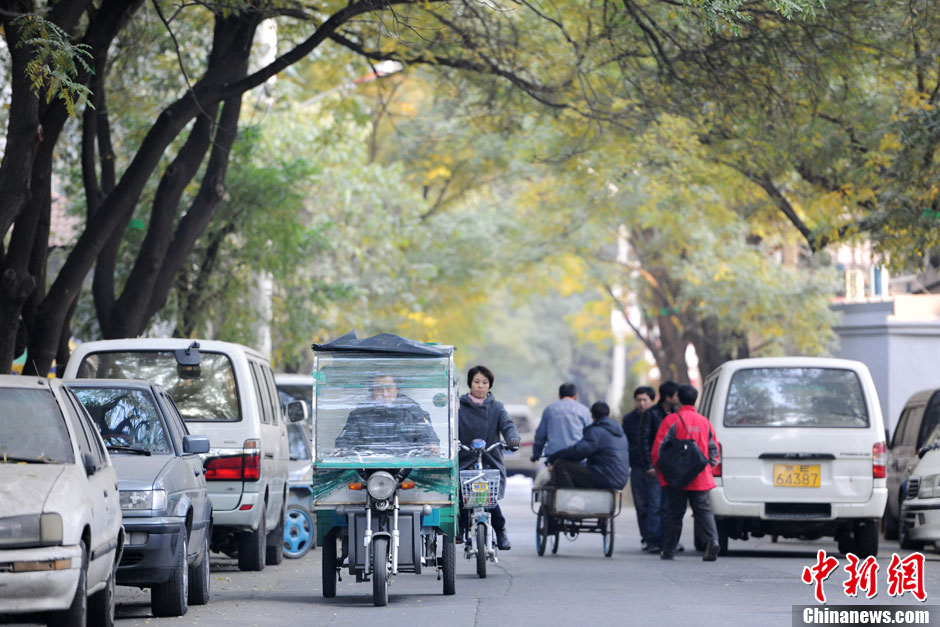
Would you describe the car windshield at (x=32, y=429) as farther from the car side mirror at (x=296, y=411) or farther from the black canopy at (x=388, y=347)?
the car side mirror at (x=296, y=411)

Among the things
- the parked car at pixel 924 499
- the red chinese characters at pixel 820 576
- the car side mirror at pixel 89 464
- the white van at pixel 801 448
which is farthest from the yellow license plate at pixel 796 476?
the car side mirror at pixel 89 464

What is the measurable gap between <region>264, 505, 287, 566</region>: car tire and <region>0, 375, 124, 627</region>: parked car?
587cm

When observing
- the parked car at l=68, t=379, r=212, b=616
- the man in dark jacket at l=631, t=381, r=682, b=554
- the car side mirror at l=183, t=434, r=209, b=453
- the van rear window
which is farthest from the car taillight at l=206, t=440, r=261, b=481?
the man in dark jacket at l=631, t=381, r=682, b=554

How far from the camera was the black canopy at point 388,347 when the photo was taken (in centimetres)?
1154

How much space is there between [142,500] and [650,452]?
8.67m

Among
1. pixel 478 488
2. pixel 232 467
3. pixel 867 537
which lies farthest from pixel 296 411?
pixel 867 537

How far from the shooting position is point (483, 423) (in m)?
13.7

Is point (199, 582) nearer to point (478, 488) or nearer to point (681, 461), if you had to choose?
point (478, 488)

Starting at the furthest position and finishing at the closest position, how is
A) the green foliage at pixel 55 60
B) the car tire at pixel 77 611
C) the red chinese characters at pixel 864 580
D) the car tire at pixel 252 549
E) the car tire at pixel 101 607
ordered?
the car tire at pixel 252 549
the green foliage at pixel 55 60
the red chinese characters at pixel 864 580
the car tire at pixel 101 607
the car tire at pixel 77 611

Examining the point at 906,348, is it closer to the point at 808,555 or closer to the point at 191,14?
the point at 808,555

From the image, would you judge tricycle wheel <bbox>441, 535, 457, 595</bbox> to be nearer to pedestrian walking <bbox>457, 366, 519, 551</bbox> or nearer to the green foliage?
pedestrian walking <bbox>457, 366, 519, 551</bbox>

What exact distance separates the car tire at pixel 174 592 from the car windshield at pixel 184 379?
3.00m

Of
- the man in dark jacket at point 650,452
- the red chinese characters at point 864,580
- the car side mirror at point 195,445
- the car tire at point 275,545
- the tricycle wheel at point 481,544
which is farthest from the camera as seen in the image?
the man in dark jacket at point 650,452

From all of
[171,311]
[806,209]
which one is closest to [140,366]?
[171,311]
